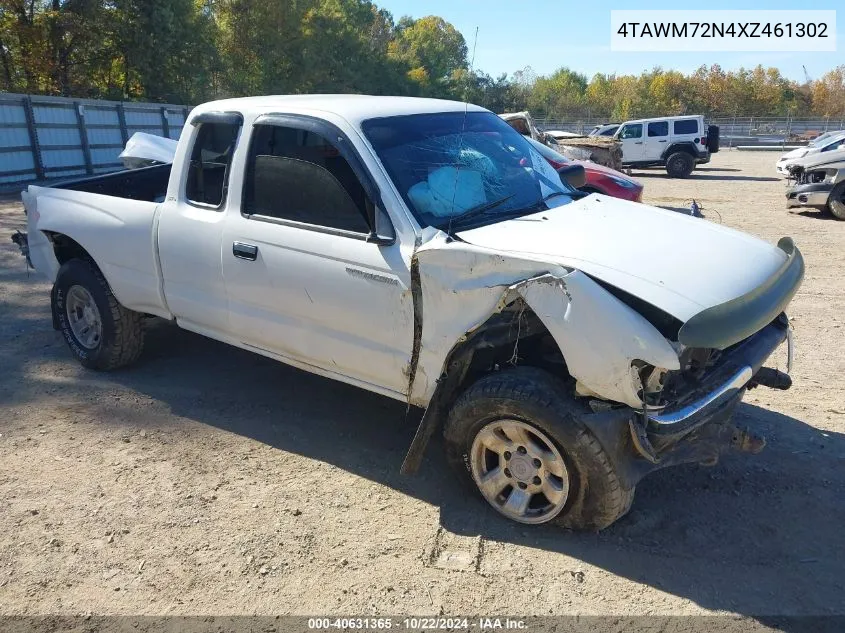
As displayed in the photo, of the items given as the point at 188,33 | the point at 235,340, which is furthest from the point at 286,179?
the point at 188,33

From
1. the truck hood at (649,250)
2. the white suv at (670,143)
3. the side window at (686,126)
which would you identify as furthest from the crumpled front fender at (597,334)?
the side window at (686,126)

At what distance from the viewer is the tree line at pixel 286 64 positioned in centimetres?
2413

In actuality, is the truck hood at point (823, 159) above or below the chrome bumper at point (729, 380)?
above

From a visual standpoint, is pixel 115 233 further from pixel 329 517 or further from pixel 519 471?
pixel 519 471

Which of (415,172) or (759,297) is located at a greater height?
(415,172)

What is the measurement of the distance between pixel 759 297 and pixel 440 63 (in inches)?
115

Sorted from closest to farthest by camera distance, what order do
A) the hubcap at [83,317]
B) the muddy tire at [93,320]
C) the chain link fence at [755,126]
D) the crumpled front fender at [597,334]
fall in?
the crumpled front fender at [597,334] < the muddy tire at [93,320] < the hubcap at [83,317] < the chain link fence at [755,126]

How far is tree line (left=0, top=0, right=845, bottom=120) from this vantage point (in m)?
24.1

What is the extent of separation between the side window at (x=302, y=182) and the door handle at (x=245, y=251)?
0.20 m

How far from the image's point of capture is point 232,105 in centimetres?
429

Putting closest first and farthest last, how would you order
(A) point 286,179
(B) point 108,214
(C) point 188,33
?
1. (A) point 286,179
2. (B) point 108,214
3. (C) point 188,33

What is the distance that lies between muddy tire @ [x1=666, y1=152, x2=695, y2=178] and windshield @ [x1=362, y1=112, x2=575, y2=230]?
21.1 m

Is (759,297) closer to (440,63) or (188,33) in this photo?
(440,63)

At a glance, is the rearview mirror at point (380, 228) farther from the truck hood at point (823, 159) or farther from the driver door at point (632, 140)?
the driver door at point (632, 140)
